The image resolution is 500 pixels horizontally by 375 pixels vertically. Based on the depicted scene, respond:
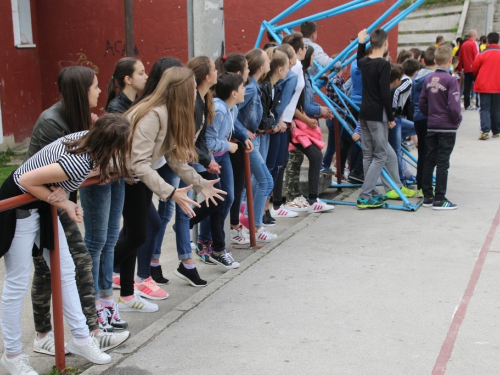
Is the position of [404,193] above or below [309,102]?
below

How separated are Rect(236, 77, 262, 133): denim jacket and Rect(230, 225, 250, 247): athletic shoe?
103cm

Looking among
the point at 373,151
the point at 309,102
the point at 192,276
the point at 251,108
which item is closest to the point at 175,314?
the point at 192,276

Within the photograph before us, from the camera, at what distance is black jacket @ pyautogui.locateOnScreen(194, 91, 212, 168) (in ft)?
16.3

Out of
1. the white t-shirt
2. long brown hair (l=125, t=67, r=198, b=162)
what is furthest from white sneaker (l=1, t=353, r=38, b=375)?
the white t-shirt

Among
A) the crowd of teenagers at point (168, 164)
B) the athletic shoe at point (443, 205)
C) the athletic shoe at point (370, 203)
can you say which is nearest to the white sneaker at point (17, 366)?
the crowd of teenagers at point (168, 164)

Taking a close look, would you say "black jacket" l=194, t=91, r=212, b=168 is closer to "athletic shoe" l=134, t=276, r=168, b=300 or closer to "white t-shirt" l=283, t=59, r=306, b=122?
"athletic shoe" l=134, t=276, r=168, b=300

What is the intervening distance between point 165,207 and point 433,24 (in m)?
19.1

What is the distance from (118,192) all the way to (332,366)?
5.44 feet

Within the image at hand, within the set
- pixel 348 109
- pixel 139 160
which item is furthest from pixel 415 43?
pixel 139 160

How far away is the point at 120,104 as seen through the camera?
4.84 metres

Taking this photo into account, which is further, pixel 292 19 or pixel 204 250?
pixel 292 19

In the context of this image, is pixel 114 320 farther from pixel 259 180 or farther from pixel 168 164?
pixel 259 180

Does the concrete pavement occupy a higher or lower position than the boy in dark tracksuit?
lower

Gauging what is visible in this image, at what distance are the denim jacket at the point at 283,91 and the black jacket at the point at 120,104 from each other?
197 centimetres
